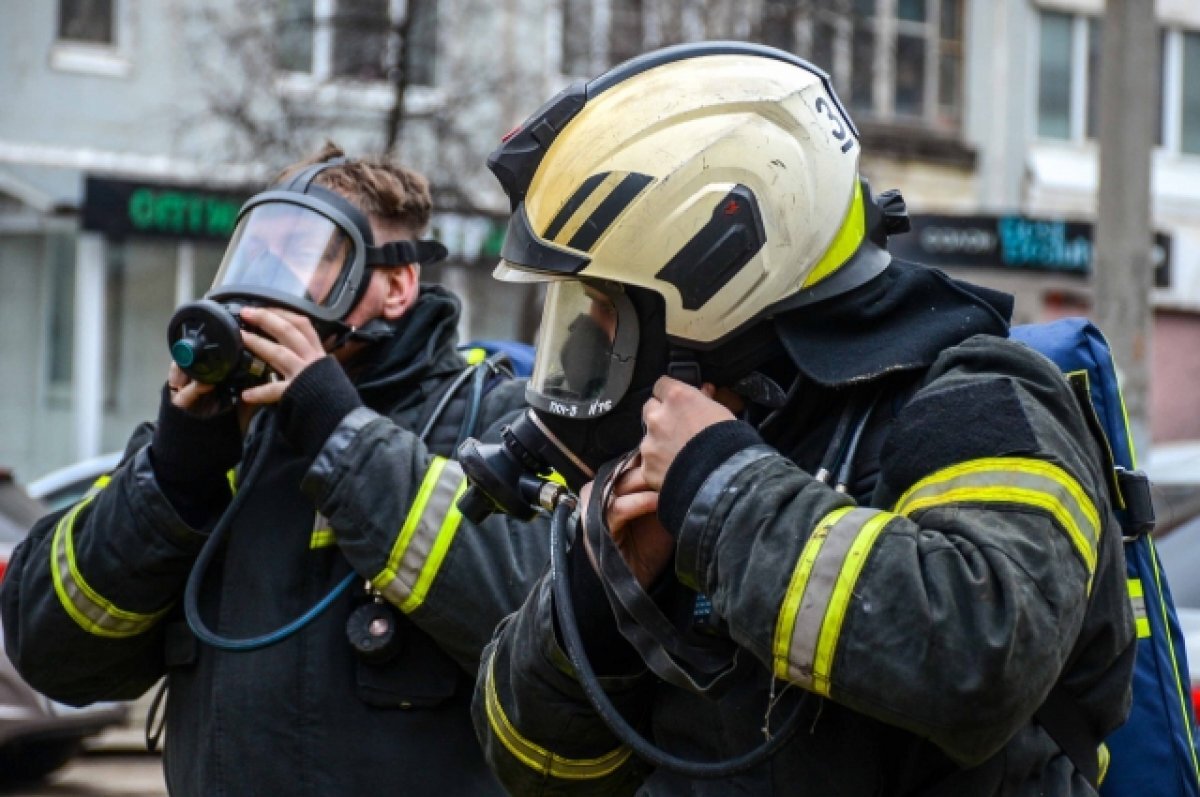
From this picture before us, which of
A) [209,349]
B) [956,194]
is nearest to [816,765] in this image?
[209,349]

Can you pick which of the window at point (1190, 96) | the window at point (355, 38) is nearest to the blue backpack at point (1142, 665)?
the window at point (355, 38)

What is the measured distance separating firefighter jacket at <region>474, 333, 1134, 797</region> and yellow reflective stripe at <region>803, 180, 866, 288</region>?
130mm

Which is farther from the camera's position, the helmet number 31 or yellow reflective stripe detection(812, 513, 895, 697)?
the helmet number 31

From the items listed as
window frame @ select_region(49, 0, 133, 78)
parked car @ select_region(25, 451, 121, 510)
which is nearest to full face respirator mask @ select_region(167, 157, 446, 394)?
parked car @ select_region(25, 451, 121, 510)

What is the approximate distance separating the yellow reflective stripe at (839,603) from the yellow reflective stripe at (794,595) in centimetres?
3

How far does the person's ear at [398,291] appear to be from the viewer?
309 cm

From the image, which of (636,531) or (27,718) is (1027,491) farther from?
(27,718)

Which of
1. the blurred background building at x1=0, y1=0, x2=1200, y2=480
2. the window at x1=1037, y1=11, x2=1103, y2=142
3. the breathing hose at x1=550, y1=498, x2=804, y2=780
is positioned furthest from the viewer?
the window at x1=1037, y1=11, x2=1103, y2=142

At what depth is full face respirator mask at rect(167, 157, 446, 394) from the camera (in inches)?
111

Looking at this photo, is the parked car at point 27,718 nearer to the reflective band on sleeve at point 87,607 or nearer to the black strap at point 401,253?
the reflective band on sleeve at point 87,607

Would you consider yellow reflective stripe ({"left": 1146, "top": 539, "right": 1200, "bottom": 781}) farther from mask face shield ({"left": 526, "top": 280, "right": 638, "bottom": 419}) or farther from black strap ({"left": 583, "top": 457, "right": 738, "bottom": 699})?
mask face shield ({"left": 526, "top": 280, "right": 638, "bottom": 419})

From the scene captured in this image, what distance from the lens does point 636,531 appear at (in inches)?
77.9

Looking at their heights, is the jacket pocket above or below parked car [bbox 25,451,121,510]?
above

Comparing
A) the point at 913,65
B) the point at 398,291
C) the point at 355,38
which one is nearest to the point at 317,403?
the point at 398,291
